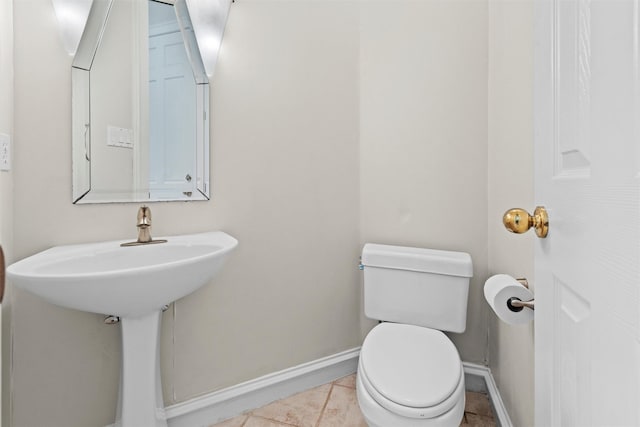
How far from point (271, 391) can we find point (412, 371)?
30.9 inches

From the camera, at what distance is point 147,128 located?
1.39 metres

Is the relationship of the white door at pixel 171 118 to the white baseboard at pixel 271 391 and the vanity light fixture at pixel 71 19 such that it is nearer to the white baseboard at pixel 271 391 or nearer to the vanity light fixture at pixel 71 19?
the vanity light fixture at pixel 71 19

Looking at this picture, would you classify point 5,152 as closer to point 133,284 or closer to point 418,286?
point 133,284

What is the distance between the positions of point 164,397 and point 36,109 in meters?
1.17

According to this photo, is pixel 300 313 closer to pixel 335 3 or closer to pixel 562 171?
pixel 562 171

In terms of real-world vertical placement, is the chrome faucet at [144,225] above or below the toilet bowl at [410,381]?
above

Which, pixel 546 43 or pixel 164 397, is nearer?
pixel 546 43

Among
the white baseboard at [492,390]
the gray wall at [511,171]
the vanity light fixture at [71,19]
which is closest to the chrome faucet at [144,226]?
the vanity light fixture at [71,19]

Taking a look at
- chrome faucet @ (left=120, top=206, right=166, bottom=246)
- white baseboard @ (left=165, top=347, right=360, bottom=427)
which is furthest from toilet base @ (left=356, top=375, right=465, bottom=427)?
chrome faucet @ (left=120, top=206, right=166, bottom=246)

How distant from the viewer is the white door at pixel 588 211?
37 centimetres

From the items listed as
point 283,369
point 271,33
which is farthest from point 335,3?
point 283,369

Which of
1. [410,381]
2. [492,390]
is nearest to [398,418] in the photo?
[410,381]

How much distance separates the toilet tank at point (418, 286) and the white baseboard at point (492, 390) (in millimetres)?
312

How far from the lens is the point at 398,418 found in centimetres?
104
